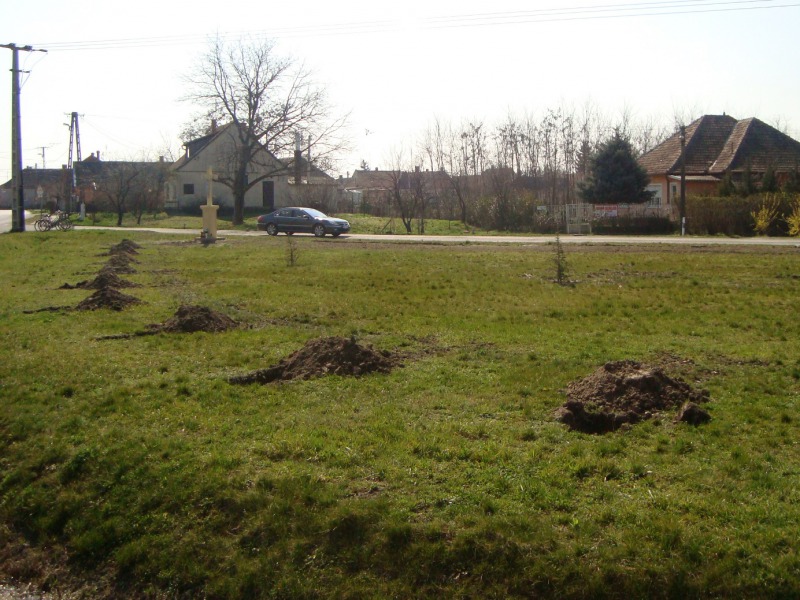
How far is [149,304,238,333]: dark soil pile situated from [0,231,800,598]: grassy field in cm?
44

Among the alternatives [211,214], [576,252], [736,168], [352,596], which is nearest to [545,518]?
[352,596]

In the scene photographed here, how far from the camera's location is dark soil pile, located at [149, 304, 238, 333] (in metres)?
11.2

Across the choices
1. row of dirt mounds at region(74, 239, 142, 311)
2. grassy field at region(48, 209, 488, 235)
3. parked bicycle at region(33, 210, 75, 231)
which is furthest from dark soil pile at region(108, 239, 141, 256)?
grassy field at region(48, 209, 488, 235)

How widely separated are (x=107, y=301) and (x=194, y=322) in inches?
124

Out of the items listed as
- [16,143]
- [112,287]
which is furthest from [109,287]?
[16,143]

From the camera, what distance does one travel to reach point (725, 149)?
171 feet

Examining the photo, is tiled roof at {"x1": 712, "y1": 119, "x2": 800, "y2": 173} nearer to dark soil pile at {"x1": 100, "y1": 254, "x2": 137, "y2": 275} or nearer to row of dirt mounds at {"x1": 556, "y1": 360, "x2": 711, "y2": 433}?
dark soil pile at {"x1": 100, "y1": 254, "x2": 137, "y2": 275}

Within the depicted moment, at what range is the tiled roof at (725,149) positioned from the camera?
49844 millimetres

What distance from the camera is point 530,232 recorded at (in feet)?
146

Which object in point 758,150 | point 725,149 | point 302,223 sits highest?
point 725,149

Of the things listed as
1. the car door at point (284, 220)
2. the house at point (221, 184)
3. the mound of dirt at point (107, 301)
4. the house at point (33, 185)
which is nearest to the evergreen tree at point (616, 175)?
the car door at point (284, 220)

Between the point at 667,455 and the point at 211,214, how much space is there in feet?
96.9

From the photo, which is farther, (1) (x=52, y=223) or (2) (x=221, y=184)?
(2) (x=221, y=184)

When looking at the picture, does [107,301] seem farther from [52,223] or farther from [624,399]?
[52,223]
